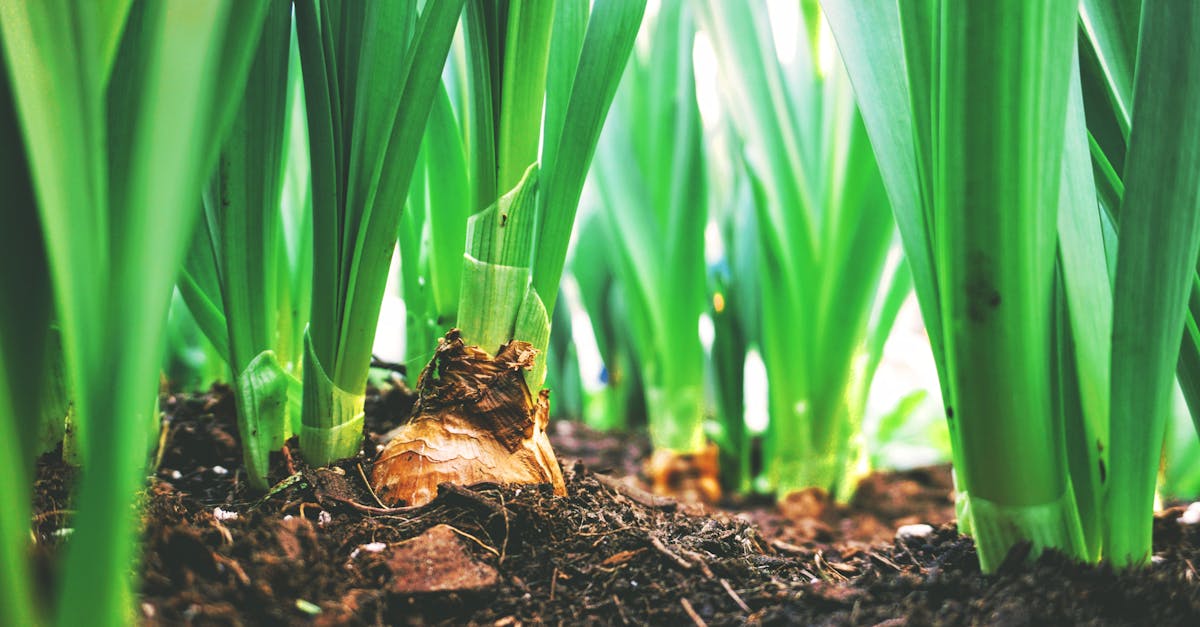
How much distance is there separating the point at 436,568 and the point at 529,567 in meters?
0.08

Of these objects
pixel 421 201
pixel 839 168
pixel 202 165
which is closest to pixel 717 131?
pixel 839 168

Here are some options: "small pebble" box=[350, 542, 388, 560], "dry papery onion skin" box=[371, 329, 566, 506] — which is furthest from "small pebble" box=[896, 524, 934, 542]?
"small pebble" box=[350, 542, 388, 560]

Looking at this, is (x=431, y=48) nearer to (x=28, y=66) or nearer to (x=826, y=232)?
(x=28, y=66)

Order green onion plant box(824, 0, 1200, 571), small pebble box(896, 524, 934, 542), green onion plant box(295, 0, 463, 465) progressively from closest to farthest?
green onion plant box(824, 0, 1200, 571) < green onion plant box(295, 0, 463, 465) < small pebble box(896, 524, 934, 542)

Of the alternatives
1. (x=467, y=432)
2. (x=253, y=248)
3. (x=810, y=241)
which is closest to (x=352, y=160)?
(x=253, y=248)

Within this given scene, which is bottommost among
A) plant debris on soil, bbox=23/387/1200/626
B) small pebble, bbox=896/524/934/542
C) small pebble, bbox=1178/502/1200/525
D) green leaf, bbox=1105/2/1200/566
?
small pebble, bbox=1178/502/1200/525

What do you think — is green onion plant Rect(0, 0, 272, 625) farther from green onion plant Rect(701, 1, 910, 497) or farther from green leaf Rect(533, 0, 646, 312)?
green onion plant Rect(701, 1, 910, 497)

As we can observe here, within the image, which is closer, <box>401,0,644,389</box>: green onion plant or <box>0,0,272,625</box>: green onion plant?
<box>0,0,272,625</box>: green onion plant

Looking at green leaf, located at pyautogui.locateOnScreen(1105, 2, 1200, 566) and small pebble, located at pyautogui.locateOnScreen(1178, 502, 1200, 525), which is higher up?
green leaf, located at pyautogui.locateOnScreen(1105, 2, 1200, 566)

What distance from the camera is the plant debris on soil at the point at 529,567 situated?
1.56 feet

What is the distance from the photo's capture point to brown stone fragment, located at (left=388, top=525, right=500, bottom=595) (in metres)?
0.52

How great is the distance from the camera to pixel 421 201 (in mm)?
943

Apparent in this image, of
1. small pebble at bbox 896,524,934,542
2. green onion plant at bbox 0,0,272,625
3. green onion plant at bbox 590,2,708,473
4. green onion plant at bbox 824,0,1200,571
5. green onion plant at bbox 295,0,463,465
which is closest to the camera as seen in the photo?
green onion plant at bbox 0,0,272,625

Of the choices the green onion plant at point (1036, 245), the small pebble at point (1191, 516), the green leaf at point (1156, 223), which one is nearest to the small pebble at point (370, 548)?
the green onion plant at point (1036, 245)
